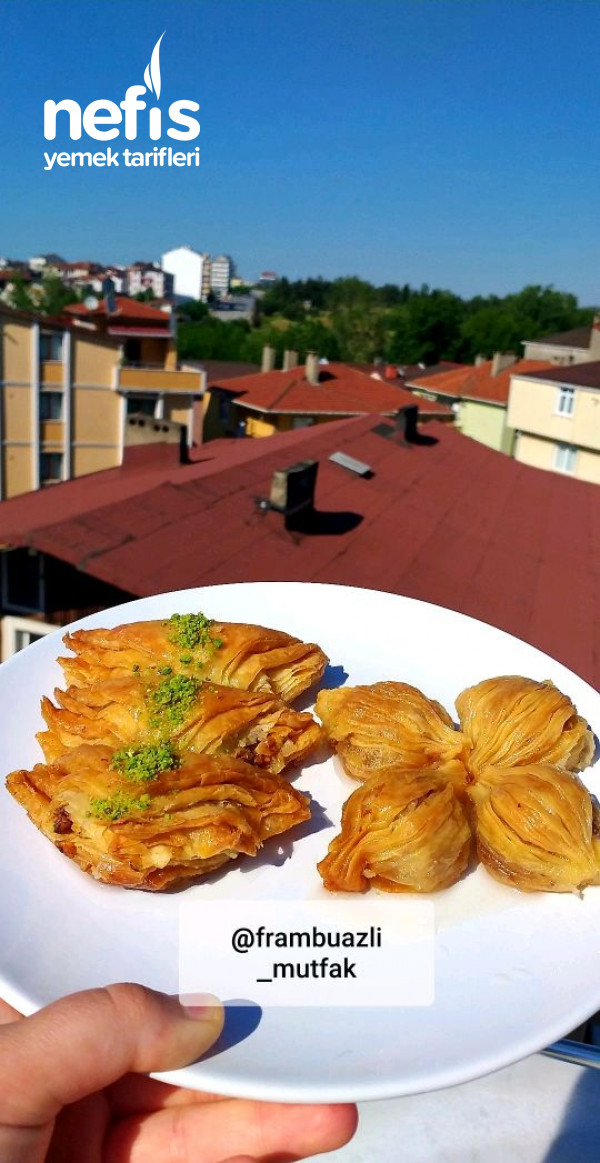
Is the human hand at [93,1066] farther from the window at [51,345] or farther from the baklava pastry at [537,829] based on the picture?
the window at [51,345]

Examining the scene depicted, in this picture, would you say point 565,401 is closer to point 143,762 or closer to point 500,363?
point 500,363

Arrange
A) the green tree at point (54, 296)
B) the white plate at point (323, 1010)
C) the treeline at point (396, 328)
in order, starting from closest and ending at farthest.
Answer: the white plate at point (323, 1010), the green tree at point (54, 296), the treeline at point (396, 328)

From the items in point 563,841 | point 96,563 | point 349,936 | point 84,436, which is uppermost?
point 563,841

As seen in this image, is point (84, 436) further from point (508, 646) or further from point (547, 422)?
point (508, 646)

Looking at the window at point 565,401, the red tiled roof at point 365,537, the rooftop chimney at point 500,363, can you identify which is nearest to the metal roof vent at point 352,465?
the red tiled roof at point 365,537

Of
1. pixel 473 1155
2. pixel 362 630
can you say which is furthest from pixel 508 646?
pixel 473 1155

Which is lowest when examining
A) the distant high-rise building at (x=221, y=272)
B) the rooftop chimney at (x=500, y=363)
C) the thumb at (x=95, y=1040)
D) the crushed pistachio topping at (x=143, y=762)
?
the thumb at (x=95, y=1040)

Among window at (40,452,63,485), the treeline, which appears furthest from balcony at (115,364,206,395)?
the treeline

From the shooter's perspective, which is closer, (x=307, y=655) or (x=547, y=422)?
(x=307, y=655)
